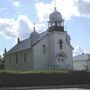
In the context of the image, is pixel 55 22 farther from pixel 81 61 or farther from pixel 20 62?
pixel 81 61

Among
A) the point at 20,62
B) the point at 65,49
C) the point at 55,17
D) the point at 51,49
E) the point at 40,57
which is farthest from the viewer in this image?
the point at 20,62

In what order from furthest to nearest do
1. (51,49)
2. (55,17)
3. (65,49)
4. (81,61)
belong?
(81,61)
(65,49)
(55,17)
(51,49)

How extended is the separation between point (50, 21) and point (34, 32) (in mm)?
3956

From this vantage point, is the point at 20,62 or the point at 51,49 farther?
the point at 20,62

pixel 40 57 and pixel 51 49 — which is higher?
pixel 51 49

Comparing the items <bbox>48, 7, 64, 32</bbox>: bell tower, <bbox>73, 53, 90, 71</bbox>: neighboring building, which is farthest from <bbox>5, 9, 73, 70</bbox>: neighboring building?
<bbox>73, 53, 90, 71</bbox>: neighboring building

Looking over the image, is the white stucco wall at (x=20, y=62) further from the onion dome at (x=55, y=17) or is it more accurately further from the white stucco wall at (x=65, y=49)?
the onion dome at (x=55, y=17)

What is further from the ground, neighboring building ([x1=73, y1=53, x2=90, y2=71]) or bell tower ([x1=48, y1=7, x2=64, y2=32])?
bell tower ([x1=48, y1=7, x2=64, y2=32])

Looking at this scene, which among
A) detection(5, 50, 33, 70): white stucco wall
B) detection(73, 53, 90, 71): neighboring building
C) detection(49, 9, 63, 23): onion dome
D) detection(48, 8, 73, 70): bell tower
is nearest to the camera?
detection(48, 8, 73, 70): bell tower

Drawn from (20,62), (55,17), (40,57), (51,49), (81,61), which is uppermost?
(55,17)

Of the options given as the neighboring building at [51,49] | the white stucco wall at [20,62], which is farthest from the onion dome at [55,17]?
the white stucco wall at [20,62]

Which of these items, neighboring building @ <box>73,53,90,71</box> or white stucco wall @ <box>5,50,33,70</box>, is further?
neighboring building @ <box>73,53,90,71</box>

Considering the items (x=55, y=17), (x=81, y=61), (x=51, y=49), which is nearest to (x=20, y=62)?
(x=51, y=49)

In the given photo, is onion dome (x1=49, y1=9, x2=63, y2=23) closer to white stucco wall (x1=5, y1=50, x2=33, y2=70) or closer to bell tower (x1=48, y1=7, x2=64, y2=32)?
bell tower (x1=48, y1=7, x2=64, y2=32)
